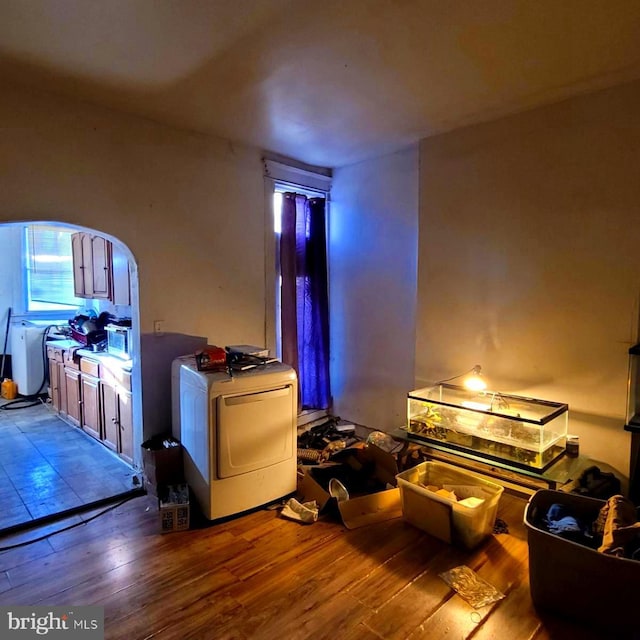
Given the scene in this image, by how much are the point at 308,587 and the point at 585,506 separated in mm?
1404

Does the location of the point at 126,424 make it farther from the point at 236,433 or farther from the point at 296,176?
the point at 296,176

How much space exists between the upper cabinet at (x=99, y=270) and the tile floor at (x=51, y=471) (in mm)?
1299

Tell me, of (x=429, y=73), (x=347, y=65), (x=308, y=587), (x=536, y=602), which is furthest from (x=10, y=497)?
(x=429, y=73)

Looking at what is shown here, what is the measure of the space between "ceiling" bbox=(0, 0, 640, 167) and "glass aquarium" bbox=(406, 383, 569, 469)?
1832mm

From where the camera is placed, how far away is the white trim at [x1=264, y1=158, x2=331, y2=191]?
3.58 m

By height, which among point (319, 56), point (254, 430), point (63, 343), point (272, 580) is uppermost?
point (319, 56)

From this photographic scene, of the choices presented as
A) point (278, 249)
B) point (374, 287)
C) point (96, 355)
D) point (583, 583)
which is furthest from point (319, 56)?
point (96, 355)

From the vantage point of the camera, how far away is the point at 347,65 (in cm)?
216

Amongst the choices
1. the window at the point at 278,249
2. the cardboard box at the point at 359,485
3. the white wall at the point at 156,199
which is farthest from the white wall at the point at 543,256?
the white wall at the point at 156,199

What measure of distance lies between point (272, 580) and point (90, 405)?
2.62 meters

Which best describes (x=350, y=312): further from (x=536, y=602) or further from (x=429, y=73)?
(x=536, y=602)

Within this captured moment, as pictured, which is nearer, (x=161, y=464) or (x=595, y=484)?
(x=595, y=484)

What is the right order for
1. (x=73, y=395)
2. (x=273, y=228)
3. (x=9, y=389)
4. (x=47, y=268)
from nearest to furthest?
(x=273, y=228) → (x=73, y=395) → (x=9, y=389) → (x=47, y=268)

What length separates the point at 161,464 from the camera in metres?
2.71
